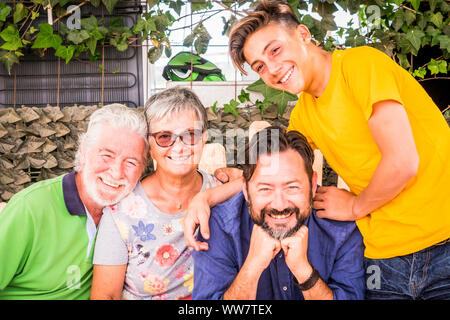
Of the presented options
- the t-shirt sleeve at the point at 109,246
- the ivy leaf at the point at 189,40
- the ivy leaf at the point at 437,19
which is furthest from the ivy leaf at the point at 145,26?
the ivy leaf at the point at 437,19

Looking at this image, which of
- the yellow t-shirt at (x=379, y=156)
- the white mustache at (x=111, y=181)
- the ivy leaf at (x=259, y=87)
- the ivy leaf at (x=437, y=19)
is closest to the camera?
the yellow t-shirt at (x=379, y=156)

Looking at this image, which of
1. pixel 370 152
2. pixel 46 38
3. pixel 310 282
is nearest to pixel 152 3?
pixel 46 38

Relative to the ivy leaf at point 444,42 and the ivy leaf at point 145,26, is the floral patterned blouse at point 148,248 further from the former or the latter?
the ivy leaf at point 444,42

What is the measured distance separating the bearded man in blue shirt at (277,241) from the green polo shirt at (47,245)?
34cm

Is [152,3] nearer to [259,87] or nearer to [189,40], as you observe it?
[189,40]

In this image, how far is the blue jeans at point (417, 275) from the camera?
1.06 m

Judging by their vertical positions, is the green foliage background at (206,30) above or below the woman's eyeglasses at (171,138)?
above

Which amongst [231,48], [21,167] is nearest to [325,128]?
[231,48]

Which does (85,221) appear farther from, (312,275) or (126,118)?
(312,275)

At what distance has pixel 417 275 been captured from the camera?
1059mm

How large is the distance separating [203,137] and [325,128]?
0.34 metres

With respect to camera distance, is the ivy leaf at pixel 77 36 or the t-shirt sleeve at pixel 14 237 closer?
the t-shirt sleeve at pixel 14 237

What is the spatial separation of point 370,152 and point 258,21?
0.44 meters

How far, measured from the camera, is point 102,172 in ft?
3.75
